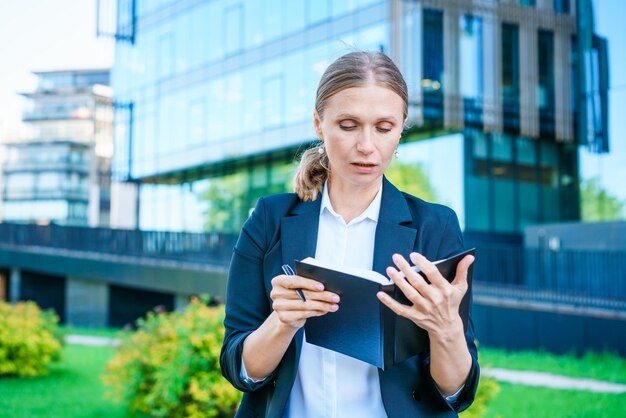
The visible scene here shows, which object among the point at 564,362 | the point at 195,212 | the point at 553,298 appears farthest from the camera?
the point at 195,212

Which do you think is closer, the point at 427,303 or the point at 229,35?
the point at 427,303

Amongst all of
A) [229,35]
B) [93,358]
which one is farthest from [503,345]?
[229,35]

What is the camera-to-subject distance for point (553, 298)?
43.2ft

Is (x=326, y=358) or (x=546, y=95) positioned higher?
(x=546, y=95)

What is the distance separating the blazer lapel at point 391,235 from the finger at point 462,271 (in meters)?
0.31

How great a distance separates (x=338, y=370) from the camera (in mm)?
2113

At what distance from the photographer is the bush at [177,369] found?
6.29 meters

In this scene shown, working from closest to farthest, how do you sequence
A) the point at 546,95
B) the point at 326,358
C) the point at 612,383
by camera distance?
the point at 326,358, the point at 612,383, the point at 546,95

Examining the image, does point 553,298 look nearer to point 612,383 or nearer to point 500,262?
point 500,262

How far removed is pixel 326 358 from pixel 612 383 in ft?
27.9

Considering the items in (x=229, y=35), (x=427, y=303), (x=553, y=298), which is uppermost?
(x=229, y=35)

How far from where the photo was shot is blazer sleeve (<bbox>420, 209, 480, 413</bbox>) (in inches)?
81.2

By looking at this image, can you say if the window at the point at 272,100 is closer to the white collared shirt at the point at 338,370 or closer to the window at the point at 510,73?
the window at the point at 510,73

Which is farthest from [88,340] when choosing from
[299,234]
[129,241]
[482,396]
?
[299,234]
